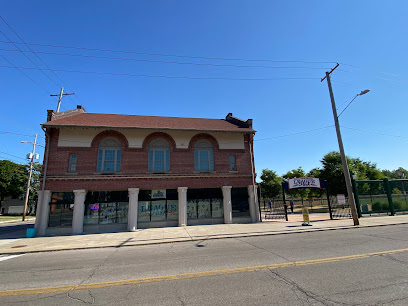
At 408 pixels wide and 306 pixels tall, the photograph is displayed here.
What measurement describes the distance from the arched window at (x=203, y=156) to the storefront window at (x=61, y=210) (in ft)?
35.0

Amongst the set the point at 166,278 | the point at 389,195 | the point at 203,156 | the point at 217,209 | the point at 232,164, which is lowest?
the point at 166,278

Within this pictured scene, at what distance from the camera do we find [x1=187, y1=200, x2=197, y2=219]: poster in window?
18.7 m

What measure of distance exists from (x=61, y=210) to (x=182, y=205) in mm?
9587

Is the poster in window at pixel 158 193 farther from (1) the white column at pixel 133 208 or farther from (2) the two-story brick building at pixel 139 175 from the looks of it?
(1) the white column at pixel 133 208

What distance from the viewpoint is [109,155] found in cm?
1792

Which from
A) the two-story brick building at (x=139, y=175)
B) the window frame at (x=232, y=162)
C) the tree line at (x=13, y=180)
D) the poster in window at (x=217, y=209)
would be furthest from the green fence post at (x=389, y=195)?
the tree line at (x=13, y=180)

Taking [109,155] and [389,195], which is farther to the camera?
[389,195]

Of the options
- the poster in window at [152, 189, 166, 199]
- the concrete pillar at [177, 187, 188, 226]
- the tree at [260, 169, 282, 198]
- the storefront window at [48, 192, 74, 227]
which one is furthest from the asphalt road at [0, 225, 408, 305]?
the tree at [260, 169, 282, 198]

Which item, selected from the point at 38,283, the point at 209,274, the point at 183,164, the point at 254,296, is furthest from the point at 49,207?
the point at 254,296

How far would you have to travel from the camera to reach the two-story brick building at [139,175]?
16.7m

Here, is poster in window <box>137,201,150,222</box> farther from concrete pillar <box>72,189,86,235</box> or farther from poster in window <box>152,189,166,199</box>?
concrete pillar <box>72,189,86,235</box>

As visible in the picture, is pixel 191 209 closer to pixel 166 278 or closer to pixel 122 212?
pixel 122 212

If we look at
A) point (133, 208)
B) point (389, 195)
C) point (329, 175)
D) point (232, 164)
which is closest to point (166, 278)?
point (133, 208)

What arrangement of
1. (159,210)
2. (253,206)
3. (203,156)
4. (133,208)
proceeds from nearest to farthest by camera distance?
(133,208)
(159,210)
(253,206)
(203,156)
